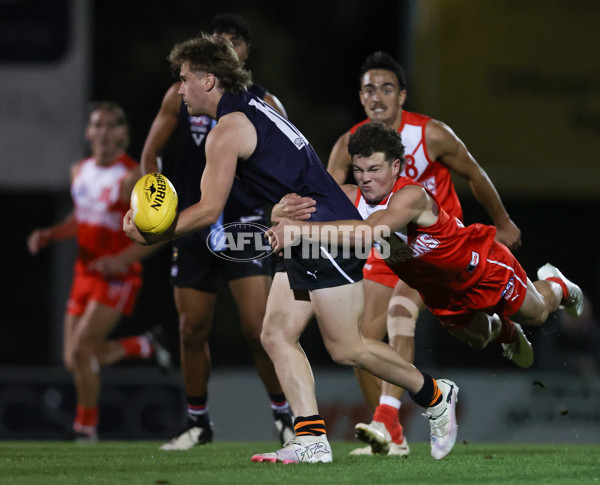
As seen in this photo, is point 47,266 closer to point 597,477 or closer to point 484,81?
point 484,81

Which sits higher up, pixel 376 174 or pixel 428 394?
pixel 376 174

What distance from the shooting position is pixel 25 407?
1009 centimetres

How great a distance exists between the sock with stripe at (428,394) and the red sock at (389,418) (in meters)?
0.69

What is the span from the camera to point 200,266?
7.00 m

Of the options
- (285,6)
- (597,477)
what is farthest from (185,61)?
(285,6)

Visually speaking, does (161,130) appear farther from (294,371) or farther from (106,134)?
(294,371)

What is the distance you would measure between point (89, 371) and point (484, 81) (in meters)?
5.22

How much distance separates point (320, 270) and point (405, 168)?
1.66 metres

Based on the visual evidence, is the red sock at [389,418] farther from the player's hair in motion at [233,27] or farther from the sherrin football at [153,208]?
the player's hair in motion at [233,27]

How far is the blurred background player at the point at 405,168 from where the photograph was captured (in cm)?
689

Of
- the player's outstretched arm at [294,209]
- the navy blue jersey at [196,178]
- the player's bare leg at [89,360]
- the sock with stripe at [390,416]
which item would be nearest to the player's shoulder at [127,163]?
the player's bare leg at [89,360]

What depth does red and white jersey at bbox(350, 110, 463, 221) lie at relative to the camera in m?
6.90

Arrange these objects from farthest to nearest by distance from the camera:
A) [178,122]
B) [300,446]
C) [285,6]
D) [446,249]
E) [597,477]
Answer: [285,6], [178,122], [446,249], [300,446], [597,477]

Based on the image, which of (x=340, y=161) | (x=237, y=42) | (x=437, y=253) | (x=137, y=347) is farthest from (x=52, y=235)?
(x=437, y=253)
